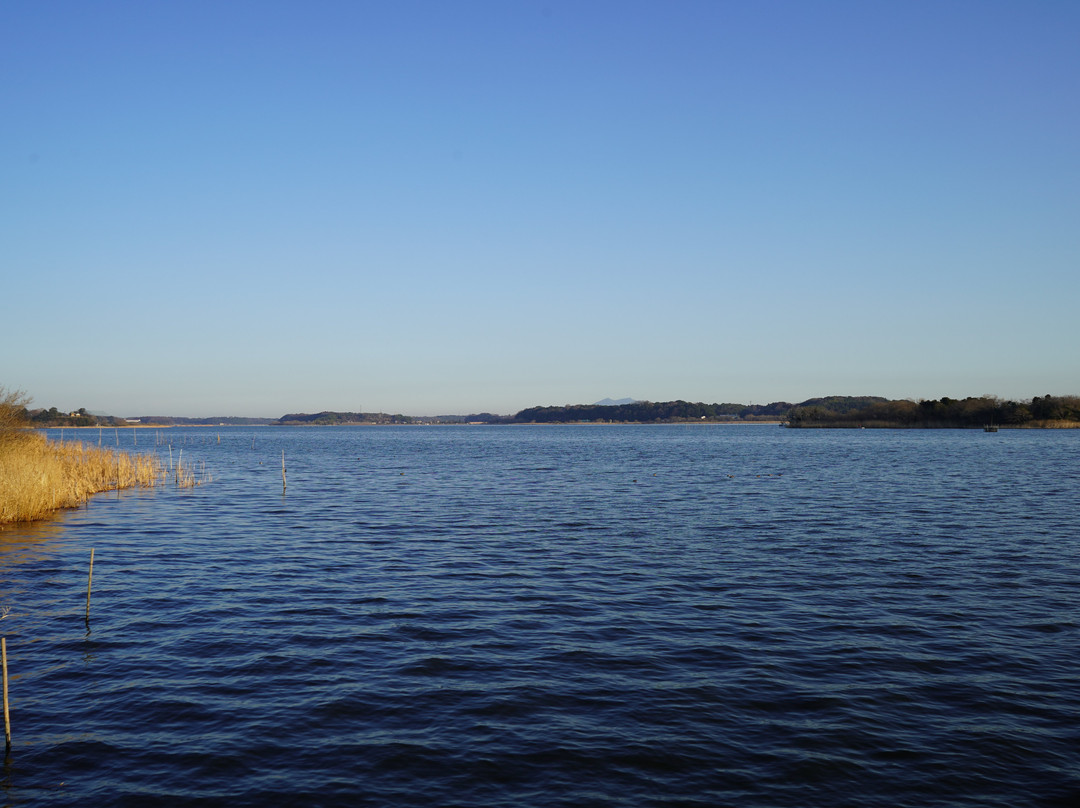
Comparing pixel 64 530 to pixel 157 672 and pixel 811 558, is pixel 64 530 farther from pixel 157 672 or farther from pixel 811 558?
pixel 811 558

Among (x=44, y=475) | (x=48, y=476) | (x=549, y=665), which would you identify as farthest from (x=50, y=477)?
(x=549, y=665)

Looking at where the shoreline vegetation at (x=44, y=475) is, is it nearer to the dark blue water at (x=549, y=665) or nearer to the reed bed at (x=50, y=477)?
the reed bed at (x=50, y=477)

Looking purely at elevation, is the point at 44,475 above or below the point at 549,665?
above

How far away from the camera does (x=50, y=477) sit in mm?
40500

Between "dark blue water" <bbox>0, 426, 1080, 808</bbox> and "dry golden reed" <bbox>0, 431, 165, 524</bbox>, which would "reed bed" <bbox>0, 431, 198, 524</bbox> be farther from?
"dark blue water" <bbox>0, 426, 1080, 808</bbox>

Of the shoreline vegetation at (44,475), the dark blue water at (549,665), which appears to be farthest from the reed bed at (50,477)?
the dark blue water at (549,665)

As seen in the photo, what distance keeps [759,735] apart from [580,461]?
261ft

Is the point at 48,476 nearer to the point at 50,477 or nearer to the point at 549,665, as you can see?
the point at 50,477

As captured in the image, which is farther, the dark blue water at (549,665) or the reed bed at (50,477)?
the reed bed at (50,477)

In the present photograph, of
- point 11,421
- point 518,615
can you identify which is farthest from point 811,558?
point 11,421

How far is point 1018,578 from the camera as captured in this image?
78.5 feet

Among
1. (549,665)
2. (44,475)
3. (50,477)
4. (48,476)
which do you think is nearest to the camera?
(549,665)

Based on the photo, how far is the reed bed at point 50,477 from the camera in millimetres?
35438

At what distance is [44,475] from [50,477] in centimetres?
289
